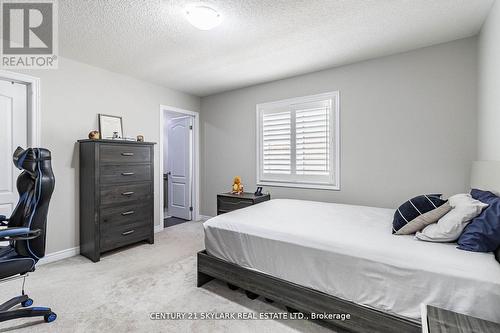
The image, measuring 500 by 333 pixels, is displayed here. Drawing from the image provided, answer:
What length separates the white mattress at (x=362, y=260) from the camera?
4.12 ft

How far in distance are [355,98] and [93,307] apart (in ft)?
12.4

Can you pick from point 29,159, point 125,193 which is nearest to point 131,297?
point 29,159

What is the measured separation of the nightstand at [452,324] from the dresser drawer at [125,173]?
11.2 feet

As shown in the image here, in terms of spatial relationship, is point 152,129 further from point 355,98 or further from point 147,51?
point 355,98

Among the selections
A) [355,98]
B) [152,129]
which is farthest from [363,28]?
[152,129]

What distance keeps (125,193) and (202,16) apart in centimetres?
251

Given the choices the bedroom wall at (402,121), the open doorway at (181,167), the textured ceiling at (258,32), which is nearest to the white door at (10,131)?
the textured ceiling at (258,32)

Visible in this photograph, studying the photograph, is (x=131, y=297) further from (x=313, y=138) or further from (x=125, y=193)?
(x=313, y=138)

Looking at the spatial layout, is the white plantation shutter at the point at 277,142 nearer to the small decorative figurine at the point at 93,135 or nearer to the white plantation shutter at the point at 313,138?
the white plantation shutter at the point at 313,138

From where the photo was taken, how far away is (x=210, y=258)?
2.26 meters

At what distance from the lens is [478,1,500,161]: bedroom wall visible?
78.1 inches

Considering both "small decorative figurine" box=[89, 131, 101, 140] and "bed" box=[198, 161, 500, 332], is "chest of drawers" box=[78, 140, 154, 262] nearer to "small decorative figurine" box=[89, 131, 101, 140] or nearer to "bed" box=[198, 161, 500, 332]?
"small decorative figurine" box=[89, 131, 101, 140]

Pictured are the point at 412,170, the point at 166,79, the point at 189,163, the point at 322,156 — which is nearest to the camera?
the point at 412,170

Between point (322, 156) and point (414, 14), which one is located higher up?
point (414, 14)
